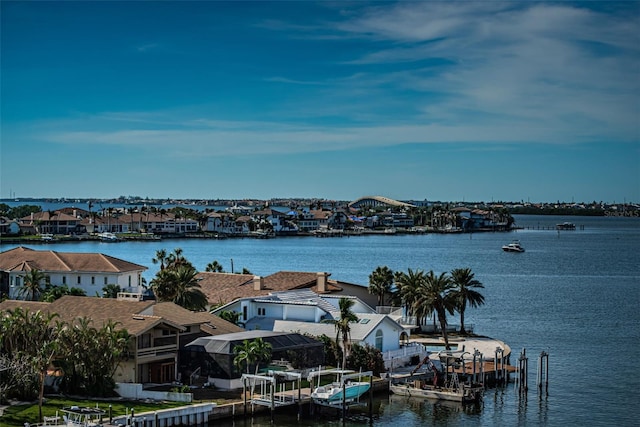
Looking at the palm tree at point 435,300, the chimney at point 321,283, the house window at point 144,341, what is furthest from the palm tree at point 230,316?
the palm tree at point 435,300

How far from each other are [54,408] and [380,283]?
3913cm

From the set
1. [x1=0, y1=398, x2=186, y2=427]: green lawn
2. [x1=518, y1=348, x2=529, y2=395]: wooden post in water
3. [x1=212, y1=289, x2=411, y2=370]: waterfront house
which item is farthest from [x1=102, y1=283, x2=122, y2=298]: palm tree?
[x1=518, y1=348, x2=529, y2=395]: wooden post in water

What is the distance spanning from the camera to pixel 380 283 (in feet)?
247

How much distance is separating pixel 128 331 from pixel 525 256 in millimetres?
161389

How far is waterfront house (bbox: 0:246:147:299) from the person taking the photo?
76.6 m

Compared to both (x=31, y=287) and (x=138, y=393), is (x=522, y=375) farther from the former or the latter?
(x=31, y=287)

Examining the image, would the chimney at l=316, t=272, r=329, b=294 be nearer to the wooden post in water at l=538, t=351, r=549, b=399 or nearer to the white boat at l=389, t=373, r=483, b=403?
the white boat at l=389, t=373, r=483, b=403

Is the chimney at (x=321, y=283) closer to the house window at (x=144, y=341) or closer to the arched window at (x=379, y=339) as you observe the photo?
the arched window at (x=379, y=339)

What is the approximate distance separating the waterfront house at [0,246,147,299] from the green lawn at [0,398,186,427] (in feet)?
114

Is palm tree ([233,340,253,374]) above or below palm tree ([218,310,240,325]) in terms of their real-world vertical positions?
below

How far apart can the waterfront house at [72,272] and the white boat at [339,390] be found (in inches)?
1241

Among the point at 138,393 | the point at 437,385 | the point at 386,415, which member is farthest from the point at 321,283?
the point at 138,393

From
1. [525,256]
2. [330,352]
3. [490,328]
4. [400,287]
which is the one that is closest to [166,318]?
[330,352]

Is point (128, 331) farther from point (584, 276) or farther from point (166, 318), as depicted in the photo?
point (584, 276)
